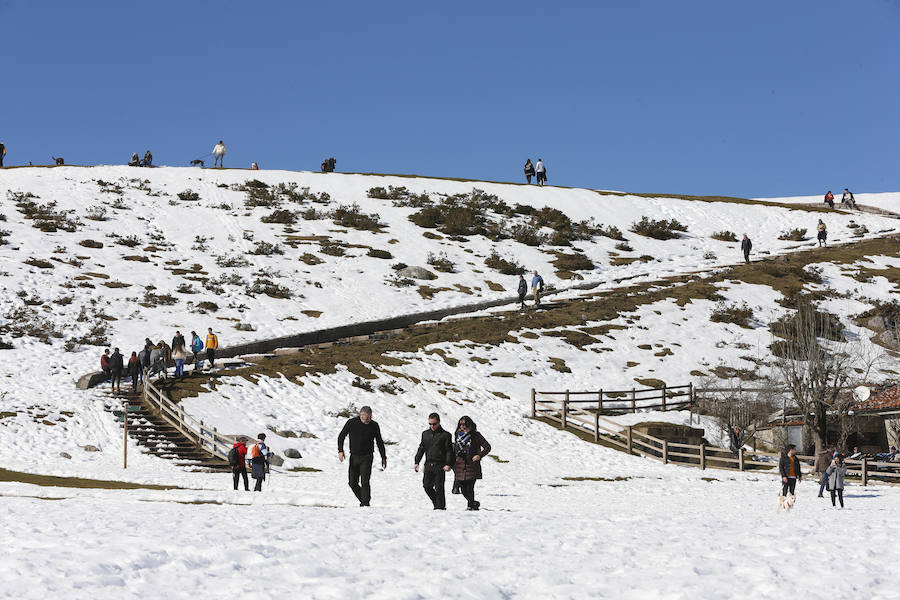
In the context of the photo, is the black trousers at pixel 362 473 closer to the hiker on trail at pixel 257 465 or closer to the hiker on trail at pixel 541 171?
the hiker on trail at pixel 257 465

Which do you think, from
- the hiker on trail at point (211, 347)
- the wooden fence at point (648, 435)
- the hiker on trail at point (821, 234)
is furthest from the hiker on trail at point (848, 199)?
the hiker on trail at point (211, 347)

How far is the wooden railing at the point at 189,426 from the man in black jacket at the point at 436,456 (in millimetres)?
11239

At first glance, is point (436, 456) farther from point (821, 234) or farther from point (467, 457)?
point (821, 234)

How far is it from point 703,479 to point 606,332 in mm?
19589

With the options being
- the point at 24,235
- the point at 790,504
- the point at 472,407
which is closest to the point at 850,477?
the point at 790,504

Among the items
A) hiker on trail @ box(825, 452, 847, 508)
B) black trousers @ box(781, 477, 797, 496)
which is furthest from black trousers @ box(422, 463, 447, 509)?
hiker on trail @ box(825, 452, 847, 508)

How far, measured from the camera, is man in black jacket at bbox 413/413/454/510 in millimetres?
13430

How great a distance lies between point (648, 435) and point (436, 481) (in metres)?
18.1

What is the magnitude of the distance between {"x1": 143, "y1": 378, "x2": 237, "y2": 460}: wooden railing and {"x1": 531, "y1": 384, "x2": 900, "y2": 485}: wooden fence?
40.6 ft

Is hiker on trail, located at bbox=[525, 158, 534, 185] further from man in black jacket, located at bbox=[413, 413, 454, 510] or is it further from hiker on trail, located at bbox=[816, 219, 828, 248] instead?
man in black jacket, located at bbox=[413, 413, 454, 510]

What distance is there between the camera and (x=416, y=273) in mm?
53438

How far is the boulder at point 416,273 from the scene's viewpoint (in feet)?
175

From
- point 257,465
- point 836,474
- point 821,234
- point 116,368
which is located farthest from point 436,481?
point 821,234

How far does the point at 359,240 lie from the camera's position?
2368 inches
